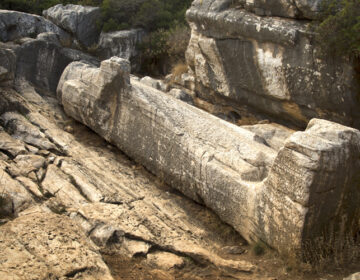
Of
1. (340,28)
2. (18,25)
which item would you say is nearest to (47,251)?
(340,28)

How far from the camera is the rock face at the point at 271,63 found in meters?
8.21

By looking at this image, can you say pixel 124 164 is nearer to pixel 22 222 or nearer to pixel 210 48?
pixel 22 222

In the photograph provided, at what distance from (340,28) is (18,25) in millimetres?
7861

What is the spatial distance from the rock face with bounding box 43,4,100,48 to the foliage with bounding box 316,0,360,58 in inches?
306

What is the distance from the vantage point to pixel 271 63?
8.85m

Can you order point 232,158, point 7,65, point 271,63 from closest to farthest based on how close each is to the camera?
point 232,158
point 271,63
point 7,65

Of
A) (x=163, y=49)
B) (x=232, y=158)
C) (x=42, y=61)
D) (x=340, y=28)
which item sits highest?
(x=340, y=28)

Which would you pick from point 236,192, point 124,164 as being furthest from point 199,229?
point 124,164

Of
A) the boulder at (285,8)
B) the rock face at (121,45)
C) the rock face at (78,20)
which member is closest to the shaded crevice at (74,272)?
the boulder at (285,8)

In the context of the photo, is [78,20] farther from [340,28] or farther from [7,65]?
[340,28]

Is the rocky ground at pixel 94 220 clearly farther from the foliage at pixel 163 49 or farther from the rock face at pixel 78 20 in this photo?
the foliage at pixel 163 49

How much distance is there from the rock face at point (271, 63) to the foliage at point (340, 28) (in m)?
0.20

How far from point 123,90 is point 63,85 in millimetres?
1886

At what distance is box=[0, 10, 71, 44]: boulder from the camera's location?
1098cm
